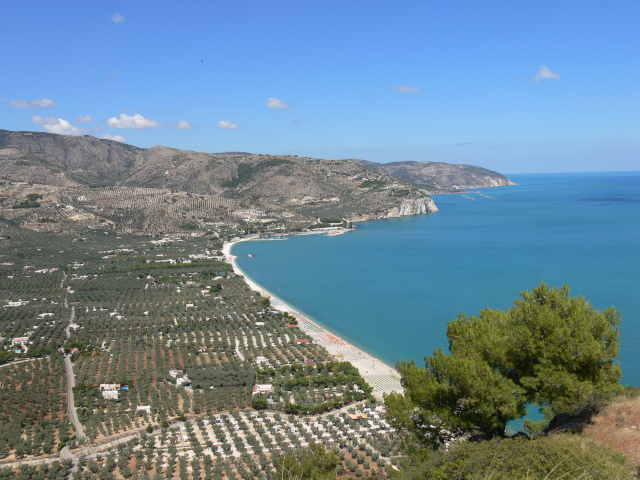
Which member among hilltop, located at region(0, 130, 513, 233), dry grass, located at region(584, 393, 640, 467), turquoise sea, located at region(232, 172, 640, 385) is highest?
hilltop, located at region(0, 130, 513, 233)

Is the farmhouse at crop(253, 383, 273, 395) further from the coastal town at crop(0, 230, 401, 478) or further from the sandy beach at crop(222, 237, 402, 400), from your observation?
the sandy beach at crop(222, 237, 402, 400)

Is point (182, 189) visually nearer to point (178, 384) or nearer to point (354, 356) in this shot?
point (354, 356)

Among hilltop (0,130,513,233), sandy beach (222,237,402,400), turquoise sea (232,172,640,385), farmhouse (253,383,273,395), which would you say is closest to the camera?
farmhouse (253,383,273,395)

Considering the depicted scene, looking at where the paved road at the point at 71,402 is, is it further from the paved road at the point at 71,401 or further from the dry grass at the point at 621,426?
the dry grass at the point at 621,426

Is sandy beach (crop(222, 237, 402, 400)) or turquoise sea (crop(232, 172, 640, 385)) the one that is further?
turquoise sea (crop(232, 172, 640, 385))

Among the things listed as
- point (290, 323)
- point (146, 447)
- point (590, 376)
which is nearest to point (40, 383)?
point (146, 447)

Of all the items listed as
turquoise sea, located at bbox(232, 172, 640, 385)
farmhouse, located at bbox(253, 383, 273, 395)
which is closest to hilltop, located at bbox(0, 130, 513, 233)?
turquoise sea, located at bbox(232, 172, 640, 385)
